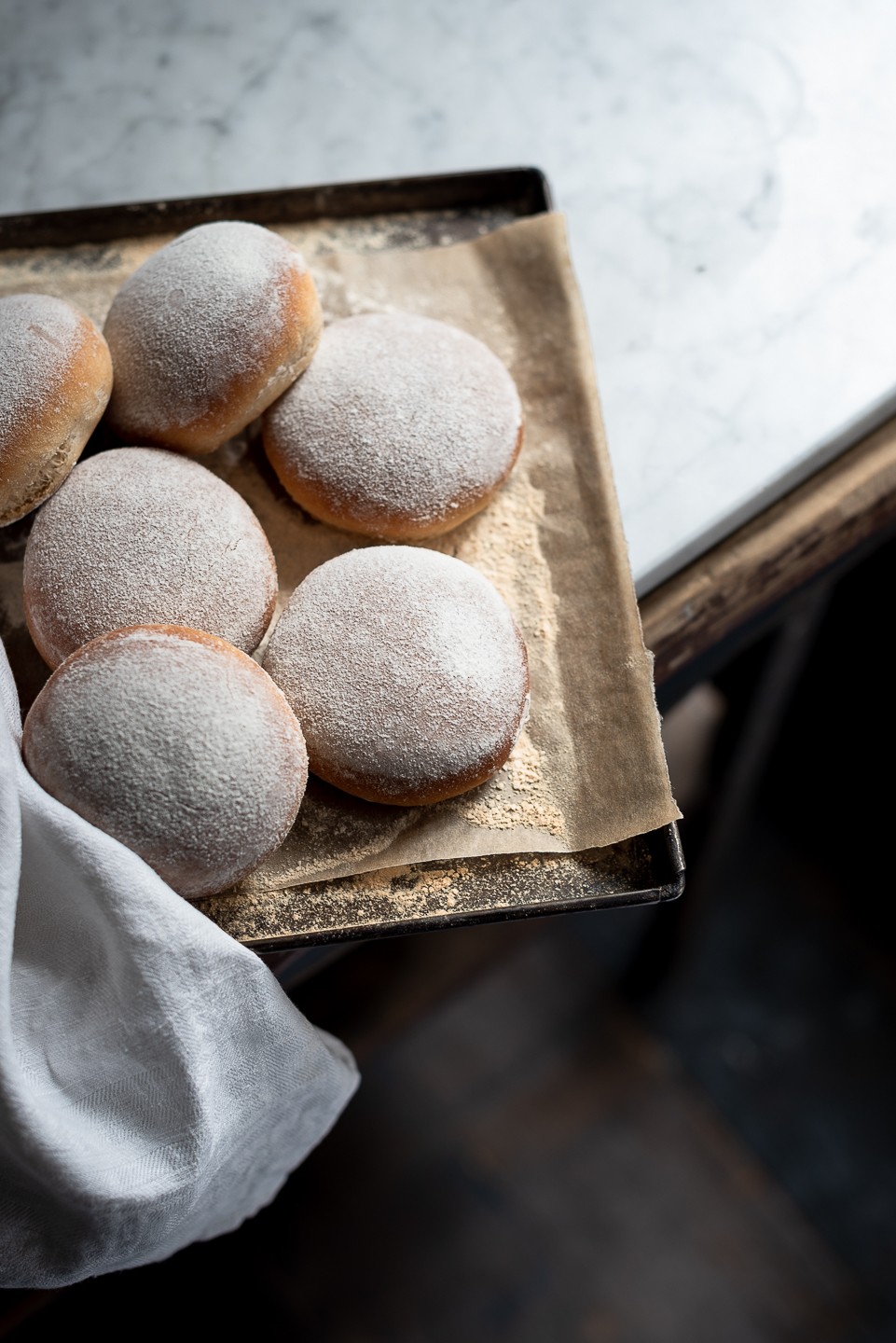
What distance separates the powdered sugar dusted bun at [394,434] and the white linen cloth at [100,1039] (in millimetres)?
219

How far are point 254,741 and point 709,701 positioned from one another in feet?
2.46

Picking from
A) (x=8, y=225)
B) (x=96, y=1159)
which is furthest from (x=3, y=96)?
(x=96, y=1159)

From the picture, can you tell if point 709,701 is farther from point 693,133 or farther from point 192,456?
point 192,456

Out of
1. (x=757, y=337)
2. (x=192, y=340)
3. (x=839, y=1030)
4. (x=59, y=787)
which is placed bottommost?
(x=839, y=1030)

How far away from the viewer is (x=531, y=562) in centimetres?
67

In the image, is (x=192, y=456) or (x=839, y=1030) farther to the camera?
(x=839, y=1030)

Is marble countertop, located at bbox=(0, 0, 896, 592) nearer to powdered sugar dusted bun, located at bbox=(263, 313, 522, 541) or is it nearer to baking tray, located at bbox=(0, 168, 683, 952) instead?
powdered sugar dusted bun, located at bbox=(263, 313, 522, 541)

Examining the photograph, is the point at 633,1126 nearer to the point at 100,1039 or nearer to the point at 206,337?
the point at 100,1039

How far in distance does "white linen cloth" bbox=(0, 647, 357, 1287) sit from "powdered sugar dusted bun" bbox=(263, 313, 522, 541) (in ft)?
0.72

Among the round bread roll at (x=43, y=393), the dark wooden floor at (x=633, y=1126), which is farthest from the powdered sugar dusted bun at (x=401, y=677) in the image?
the dark wooden floor at (x=633, y=1126)

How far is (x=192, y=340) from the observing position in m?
0.61

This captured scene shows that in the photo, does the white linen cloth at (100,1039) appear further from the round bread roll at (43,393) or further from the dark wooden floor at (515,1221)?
the dark wooden floor at (515,1221)

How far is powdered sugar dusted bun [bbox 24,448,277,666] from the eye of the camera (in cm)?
57

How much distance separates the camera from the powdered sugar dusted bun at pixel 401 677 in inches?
22.1
